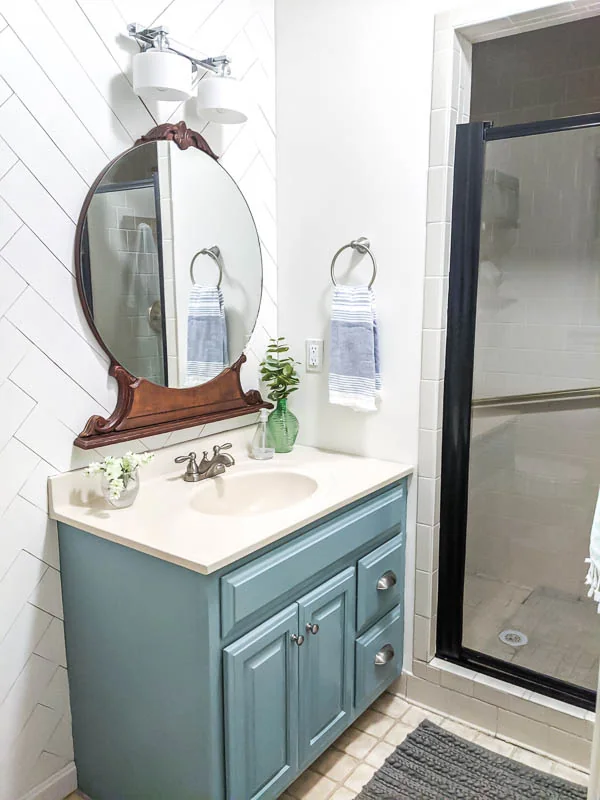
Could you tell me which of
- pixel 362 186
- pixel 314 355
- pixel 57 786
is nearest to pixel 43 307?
pixel 314 355

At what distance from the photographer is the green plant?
227 centimetres

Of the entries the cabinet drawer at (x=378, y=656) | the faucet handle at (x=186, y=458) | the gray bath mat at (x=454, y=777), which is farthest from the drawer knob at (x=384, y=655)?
the faucet handle at (x=186, y=458)

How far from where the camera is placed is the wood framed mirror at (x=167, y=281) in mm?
1756

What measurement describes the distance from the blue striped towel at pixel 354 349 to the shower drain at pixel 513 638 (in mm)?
901

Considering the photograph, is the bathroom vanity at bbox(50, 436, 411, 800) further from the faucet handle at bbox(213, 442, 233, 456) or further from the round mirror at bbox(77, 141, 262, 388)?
the round mirror at bbox(77, 141, 262, 388)

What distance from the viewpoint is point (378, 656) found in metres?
2.07

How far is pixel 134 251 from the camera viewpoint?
1817mm

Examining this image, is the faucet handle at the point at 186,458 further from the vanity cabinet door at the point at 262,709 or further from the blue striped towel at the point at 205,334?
the vanity cabinet door at the point at 262,709

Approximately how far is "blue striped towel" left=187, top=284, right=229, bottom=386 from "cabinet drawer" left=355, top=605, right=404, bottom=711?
0.95 metres

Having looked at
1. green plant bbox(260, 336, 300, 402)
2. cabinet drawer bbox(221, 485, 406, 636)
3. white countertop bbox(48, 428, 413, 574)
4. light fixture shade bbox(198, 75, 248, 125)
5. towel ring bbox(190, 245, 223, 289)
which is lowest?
cabinet drawer bbox(221, 485, 406, 636)

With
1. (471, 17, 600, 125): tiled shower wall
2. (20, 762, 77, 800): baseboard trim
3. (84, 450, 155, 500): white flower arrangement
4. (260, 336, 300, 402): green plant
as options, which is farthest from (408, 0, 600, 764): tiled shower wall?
(20, 762, 77, 800): baseboard trim

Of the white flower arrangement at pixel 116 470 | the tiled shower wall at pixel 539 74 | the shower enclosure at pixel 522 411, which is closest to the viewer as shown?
the white flower arrangement at pixel 116 470

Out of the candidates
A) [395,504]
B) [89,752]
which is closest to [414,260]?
[395,504]

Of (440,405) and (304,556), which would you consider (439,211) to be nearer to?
(440,405)
